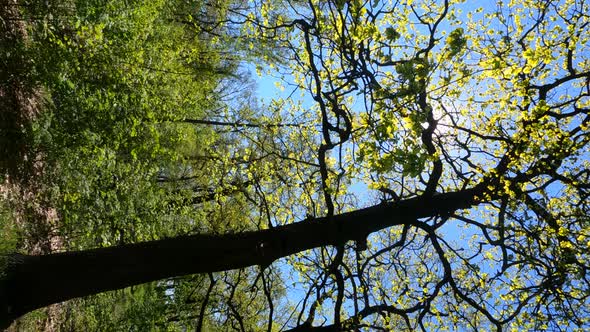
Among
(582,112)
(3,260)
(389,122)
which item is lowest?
(3,260)

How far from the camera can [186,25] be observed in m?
11.2

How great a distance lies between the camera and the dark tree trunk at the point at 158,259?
4.20 m

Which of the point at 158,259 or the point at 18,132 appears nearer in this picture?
the point at 158,259

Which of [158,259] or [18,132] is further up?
[18,132]

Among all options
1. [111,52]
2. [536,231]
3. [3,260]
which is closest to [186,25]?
[111,52]

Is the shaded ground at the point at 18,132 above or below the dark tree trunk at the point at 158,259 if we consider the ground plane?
above

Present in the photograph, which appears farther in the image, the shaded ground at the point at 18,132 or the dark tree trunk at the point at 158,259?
the shaded ground at the point at 18,132

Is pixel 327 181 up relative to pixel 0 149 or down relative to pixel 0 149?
down

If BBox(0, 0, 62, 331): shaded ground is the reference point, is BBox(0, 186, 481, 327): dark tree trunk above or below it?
below

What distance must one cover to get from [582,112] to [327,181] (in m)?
3.75

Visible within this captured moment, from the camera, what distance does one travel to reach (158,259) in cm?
446

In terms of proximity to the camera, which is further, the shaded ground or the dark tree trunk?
the shaded ground

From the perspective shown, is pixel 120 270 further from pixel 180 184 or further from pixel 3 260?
pixel 180 184

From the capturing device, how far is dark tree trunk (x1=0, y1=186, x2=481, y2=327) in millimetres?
4199
